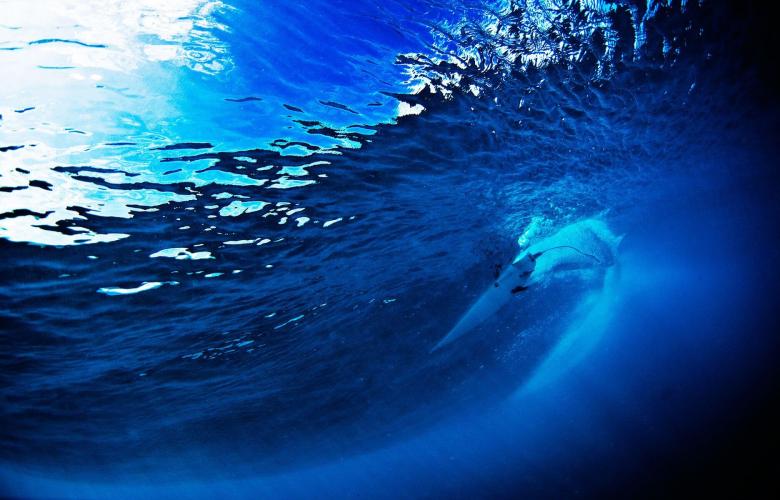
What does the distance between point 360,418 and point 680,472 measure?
21.4 metres

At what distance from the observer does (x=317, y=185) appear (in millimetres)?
7211

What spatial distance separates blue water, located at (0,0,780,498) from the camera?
4.57 meters

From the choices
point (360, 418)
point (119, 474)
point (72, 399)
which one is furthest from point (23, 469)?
point (360, 418)

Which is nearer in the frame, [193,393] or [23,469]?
[193,393]

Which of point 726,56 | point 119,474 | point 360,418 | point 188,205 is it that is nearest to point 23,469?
point 119,474

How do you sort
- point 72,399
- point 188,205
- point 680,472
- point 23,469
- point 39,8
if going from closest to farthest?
point 39,8 < point 188,205 < point 72,399 < point 680,472 < point 23,469

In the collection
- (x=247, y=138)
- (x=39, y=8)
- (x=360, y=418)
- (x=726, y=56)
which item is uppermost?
(x=360, y=418)

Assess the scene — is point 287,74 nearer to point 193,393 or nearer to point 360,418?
point 193,393

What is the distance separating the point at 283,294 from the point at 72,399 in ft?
34.4

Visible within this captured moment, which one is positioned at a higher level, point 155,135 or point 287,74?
point 155,135

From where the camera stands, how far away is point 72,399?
13.7 metres

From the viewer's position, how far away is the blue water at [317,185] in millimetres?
4574

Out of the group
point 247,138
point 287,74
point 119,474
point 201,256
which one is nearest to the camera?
point 287,74

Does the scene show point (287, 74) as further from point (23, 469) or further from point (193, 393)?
point (23, 469)
